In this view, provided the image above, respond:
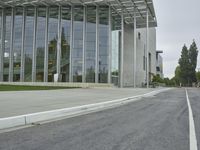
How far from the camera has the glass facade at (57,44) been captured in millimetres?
47062

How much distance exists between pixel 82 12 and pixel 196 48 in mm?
67982

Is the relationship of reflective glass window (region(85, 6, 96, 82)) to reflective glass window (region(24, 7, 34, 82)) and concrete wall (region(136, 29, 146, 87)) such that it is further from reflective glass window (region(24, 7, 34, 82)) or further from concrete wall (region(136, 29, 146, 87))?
concrete wall (region(136, 29, 146, 87))

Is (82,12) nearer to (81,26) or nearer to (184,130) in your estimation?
(81,26)

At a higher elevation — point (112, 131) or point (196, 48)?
point (196, 48)

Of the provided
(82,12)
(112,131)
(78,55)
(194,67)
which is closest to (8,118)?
(112,131)

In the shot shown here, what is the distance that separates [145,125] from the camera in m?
8.41

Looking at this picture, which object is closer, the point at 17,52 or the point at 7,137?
the point at 7,137

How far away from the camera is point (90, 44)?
156 feet

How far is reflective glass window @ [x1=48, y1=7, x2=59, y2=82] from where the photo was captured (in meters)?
48.7

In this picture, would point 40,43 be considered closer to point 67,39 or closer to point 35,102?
point 67,39

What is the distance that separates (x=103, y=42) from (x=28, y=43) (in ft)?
46.7

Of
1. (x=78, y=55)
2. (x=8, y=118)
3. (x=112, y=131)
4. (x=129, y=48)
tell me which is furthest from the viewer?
(x=129, y=48)

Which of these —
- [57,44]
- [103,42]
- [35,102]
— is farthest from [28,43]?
[35,102]

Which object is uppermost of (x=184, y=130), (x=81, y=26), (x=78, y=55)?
(x=81, y=26)
